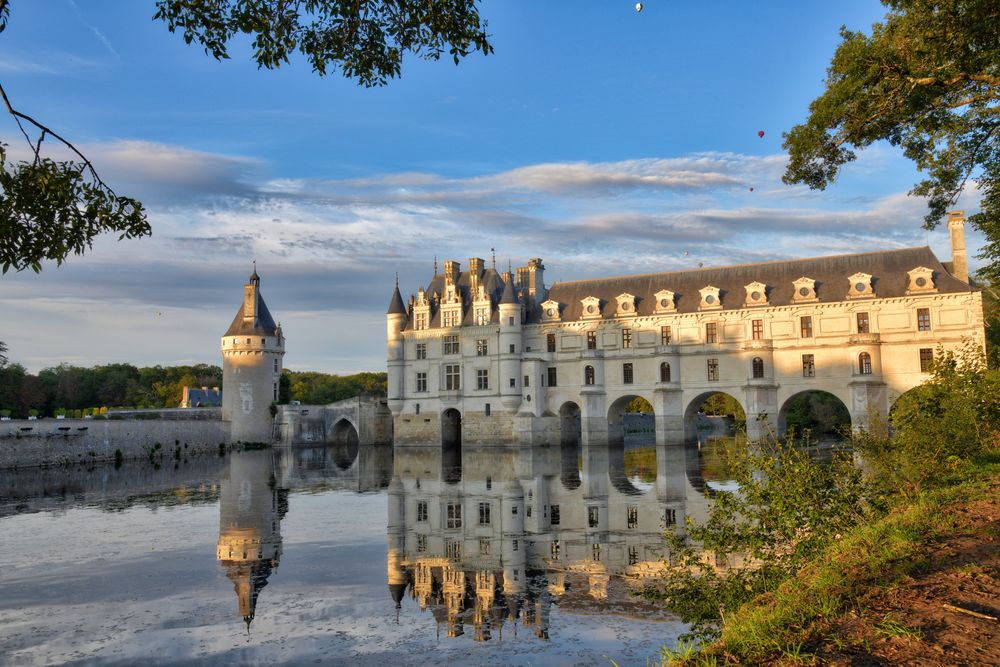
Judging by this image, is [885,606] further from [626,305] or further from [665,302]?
[626,305]

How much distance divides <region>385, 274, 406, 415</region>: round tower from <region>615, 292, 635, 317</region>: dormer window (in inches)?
588

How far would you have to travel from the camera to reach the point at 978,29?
10.5m

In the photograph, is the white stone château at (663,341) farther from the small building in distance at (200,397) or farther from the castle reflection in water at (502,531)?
the small building in distance at (200,397)

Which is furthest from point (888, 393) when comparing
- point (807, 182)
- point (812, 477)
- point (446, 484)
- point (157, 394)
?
point (157, 394)

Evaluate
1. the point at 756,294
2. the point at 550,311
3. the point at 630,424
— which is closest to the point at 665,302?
the point at 756,294

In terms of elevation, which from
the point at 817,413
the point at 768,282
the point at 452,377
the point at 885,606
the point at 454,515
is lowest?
the point at 454,515

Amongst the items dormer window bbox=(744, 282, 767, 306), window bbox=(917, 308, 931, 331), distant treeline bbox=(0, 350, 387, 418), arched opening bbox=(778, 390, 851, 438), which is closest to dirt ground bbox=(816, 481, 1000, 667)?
window bbox=(917, 308, 931, 331)

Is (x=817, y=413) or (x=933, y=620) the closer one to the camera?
(x=933, y=620)

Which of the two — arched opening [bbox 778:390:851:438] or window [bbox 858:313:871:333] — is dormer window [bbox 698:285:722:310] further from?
arched opening [bbox 778:390:851:438]

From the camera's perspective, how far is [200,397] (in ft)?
267

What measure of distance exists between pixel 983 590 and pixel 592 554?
776 centimetres

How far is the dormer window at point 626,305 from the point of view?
4659cm

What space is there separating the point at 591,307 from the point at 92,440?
2826 centimetres

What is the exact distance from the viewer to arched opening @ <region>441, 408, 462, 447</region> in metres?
50.7
